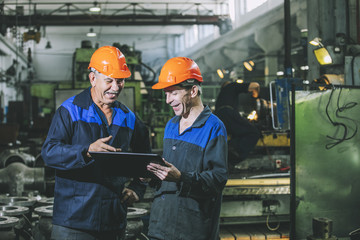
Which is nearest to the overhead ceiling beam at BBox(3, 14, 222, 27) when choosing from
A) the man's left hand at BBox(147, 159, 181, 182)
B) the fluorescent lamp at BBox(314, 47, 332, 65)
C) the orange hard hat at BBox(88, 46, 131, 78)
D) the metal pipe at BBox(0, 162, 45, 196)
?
the fluorescent lamp at BBox(314, 47, 332, 65)

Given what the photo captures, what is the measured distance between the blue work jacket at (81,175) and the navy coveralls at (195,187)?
0.29 meters

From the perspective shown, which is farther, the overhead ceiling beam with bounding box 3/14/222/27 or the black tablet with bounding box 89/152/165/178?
the overhead ceiling beam with bounding box 3/14/222/27

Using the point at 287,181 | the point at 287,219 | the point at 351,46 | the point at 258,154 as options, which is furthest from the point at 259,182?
the point at 351,46

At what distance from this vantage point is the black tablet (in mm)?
2105

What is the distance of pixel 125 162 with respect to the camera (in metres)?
2.20

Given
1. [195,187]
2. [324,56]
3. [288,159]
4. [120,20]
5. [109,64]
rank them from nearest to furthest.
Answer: [195,187] < [109,64] < [324,56] < [288,159] < [120,20]

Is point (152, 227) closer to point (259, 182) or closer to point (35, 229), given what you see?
point (35, 229)

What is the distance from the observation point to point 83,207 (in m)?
2.44

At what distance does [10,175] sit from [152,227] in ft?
12.1

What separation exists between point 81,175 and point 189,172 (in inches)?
26.8

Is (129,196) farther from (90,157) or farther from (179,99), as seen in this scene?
(179,99)

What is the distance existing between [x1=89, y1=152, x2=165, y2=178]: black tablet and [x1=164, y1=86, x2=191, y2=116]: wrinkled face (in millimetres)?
470

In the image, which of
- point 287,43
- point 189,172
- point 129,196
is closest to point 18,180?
point 129,196

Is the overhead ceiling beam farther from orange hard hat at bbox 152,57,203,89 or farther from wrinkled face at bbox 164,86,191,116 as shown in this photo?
wrinkled face at bbox 164,86,191,116
